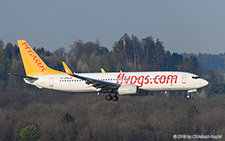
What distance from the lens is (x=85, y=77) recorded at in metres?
59.1

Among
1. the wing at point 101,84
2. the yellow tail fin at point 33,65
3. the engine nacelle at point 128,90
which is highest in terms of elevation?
the yellow tail fin at point 33,65

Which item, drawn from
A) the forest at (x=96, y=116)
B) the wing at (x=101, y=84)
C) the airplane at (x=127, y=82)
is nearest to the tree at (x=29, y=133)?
the forest at (x=96, y=116)

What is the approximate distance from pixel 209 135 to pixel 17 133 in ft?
204

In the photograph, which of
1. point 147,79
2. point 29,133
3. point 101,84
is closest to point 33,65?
point 101,84

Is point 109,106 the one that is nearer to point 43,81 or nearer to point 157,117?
point 157,117

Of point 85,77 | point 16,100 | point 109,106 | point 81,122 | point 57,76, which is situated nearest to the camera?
point 85,77

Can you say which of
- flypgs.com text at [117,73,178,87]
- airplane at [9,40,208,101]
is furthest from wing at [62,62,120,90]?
flypgs.com text at [117,73,178,87]

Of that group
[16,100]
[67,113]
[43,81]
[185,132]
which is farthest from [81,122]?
[43,81]

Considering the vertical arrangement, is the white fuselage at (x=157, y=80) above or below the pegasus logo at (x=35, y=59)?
below

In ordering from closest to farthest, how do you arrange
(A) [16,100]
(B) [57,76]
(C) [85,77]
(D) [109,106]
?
(C) [85,77] < (B) [57,76] < (A) [16,100] < (D) [109,106]

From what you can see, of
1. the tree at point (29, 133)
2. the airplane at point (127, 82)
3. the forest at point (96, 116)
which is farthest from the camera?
the tree at point (29, 133)

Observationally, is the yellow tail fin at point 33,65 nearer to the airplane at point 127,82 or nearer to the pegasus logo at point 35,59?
the pegasus logo at point 35,59

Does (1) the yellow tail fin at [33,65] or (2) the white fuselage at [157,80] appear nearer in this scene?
(2) the white fuselage at [157,80]

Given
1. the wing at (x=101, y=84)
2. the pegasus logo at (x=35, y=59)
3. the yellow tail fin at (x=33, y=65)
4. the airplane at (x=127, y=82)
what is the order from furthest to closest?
1. the pegasus logo at (x=35, y=59)
2. the yellow tail fin at (x=33, y=65)
3. the airplane at (x=127, y=82)
4. the wing at (x=101, y=84)
